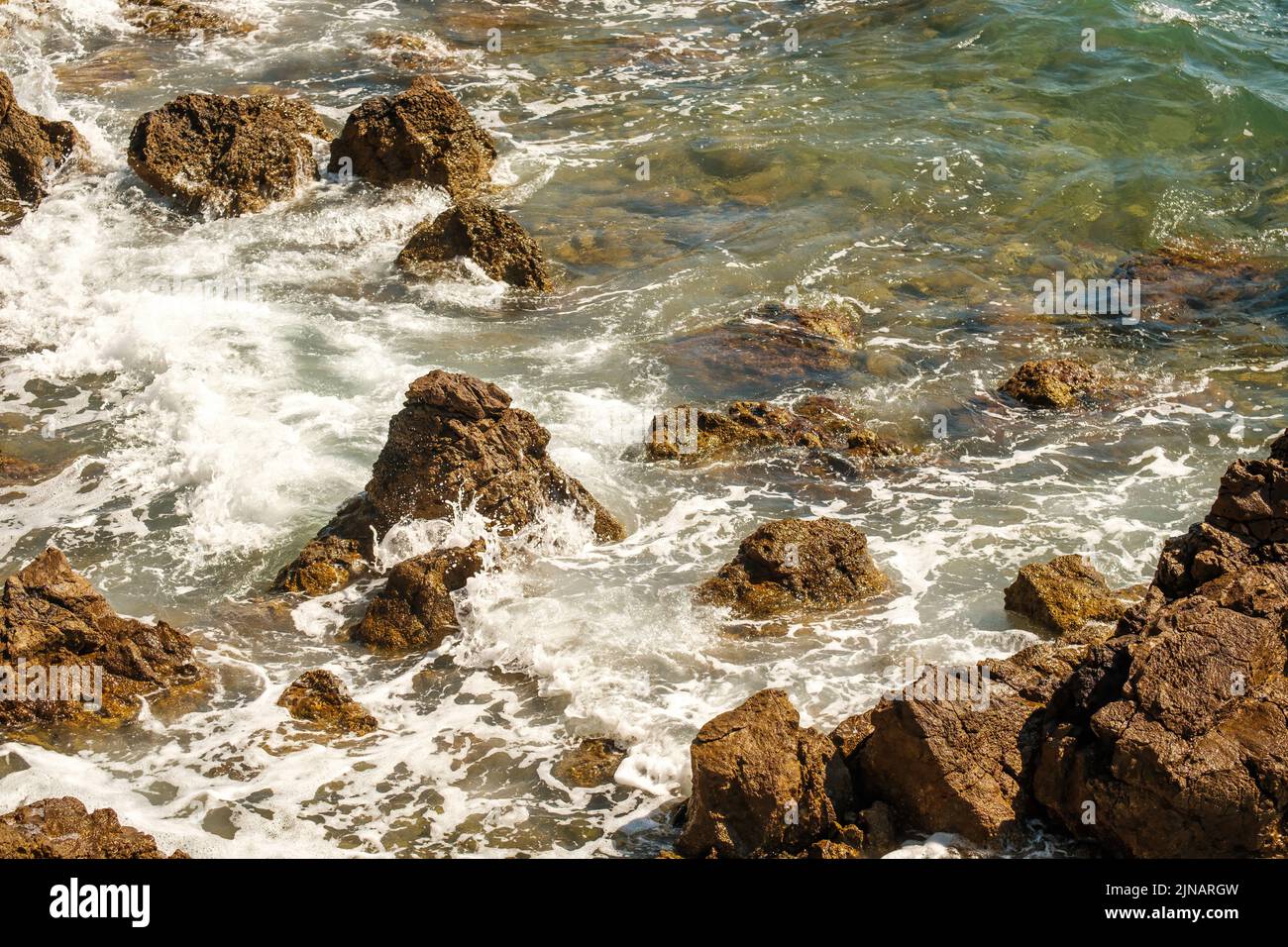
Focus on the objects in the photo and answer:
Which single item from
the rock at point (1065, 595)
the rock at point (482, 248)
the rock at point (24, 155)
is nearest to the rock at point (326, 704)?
the rock at point (1065, 595)

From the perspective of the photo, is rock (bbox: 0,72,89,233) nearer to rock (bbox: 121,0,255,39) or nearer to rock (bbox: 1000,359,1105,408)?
rock (bbox: 121,0,255,39)

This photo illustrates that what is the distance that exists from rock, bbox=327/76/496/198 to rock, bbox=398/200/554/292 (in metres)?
1.96

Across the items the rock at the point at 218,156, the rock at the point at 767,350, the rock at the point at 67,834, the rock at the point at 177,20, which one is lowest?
the rock at the point at 67,834

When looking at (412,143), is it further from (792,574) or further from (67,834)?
(67,834)

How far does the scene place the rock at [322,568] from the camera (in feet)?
Answer: 27.9

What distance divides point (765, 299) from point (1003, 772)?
308 inches

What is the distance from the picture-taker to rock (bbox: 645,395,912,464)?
10414 millimetres

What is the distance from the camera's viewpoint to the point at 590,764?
6.97 metres

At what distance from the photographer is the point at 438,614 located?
8.18 m

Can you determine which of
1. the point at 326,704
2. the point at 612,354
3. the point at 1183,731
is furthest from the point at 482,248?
the point at 1183,731

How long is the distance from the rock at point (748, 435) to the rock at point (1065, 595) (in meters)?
2.35

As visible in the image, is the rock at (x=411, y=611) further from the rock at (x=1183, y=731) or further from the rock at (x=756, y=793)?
A: the rock at (x=1183, y=731)
